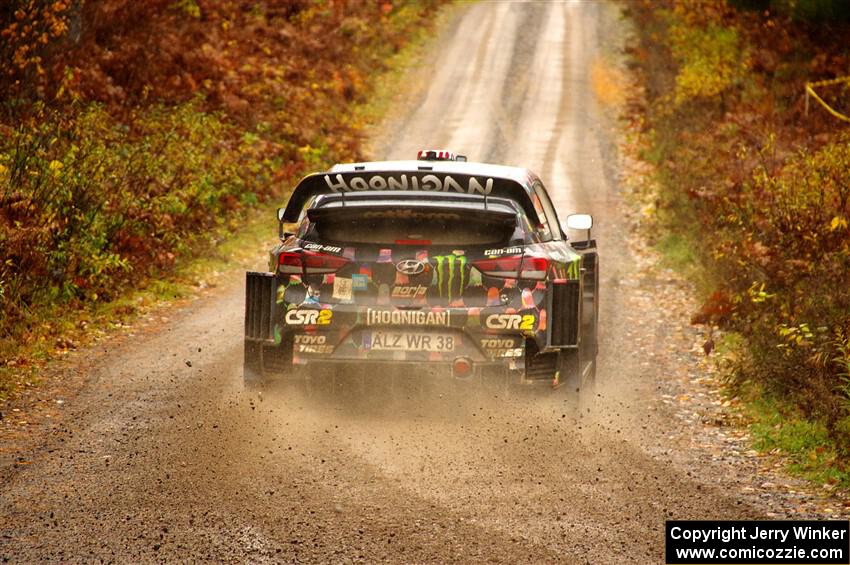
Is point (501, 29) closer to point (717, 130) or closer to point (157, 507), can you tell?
point (717, 130)

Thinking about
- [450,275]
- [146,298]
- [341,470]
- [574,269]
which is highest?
[146,298]

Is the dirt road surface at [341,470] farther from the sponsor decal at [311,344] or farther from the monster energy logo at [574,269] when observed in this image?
the monster energy logo at [574,269]

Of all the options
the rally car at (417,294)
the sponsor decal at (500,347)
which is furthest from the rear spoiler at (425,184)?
the sponsor decal at (500,347)

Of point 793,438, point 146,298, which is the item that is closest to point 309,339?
point 793,438

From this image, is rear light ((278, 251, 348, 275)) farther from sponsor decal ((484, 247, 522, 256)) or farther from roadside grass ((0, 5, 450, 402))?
roadside grass ((0, 5, 450, 402))

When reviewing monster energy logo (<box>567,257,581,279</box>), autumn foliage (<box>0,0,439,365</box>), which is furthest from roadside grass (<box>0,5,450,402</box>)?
monster energy logo (<box>567,257,581,279</box>)

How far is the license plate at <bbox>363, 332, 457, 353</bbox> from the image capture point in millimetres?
7613

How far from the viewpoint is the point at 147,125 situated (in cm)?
1983

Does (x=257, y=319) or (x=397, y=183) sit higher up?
(x=397, y=183)

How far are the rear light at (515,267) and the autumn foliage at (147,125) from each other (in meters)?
5.16

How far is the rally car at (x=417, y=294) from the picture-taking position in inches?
300

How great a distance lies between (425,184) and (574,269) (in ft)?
4.31
